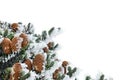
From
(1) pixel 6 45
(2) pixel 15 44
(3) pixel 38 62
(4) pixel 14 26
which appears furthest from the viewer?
(4) pixel 14 26

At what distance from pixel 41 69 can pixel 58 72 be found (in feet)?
2.00

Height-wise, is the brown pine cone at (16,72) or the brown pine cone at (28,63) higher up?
the brown pine cone at (28,63)

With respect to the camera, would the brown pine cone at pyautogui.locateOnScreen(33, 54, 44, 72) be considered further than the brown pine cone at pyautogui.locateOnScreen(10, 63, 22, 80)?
Yes

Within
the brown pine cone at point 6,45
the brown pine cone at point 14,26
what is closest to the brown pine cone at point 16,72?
the brown pine cone at point 6,45

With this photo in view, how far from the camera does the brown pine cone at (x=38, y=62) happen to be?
8.73 meters

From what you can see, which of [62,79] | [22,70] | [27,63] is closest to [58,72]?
[62,79]

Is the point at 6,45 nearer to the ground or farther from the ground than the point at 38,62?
farther from the ground

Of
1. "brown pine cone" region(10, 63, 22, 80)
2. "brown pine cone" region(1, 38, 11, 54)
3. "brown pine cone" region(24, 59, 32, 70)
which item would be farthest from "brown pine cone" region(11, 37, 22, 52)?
"brown pine cone" region(10, 63, 22, 80)

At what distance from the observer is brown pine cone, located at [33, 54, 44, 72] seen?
28.7 ft

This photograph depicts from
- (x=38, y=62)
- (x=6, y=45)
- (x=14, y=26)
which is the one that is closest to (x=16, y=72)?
(x=6, y=45)

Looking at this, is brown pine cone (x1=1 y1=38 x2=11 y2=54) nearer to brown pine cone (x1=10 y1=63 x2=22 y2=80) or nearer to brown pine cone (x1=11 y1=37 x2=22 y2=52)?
brown pine cone (x1=11 y1=37 x2=22 y2=52)

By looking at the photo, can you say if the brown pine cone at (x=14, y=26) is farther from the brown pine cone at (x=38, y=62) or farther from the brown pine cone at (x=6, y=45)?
the brown pine cone at (x=6, y=45)

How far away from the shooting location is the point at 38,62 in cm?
877

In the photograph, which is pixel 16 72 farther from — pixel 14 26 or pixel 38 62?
pixel 14 26
